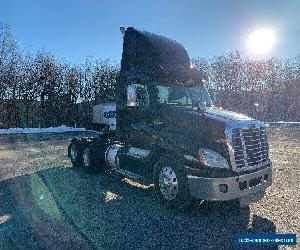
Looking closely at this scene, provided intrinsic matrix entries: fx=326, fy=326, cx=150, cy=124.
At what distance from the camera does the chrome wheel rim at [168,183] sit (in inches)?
275

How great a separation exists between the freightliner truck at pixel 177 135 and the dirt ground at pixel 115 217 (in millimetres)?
474

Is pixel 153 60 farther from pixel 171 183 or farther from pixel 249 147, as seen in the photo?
pixel 249 147

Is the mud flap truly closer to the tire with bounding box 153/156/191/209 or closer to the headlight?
the headlight

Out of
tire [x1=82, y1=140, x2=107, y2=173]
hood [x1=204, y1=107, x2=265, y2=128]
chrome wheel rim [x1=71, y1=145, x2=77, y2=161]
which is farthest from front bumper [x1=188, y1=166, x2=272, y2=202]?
chrome wheel rim [x1=71, y1=145, x2=77, y2=161]

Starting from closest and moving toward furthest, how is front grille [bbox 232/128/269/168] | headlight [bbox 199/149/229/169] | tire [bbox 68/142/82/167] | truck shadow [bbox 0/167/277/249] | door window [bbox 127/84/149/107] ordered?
truck shadow [bbox 0/167/277/249], headlight [bbox 199/149/229/169], front grille [bbox 232/128/269/168], door window [bbox 127/84/149/107], tire [bbox 68/142/82/167]

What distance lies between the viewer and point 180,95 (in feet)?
26.3

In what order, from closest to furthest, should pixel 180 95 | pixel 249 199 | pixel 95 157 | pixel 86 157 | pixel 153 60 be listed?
pixel 249 199
pixel 180 95
pixel 153 60
pixel 95 157
pixel 86 157

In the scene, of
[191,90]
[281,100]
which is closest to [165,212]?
[191,90]

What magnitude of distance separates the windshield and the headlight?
180 cm

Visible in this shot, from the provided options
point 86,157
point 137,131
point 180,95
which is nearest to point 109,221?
point 137,131

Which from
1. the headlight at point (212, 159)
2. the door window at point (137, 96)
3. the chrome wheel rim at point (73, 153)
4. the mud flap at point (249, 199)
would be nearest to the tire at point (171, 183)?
the headlight at point (212, 159)

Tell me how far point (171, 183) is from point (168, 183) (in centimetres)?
9

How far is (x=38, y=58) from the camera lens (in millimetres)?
43250

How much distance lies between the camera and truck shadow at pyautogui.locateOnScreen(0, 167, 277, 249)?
5.47 m
